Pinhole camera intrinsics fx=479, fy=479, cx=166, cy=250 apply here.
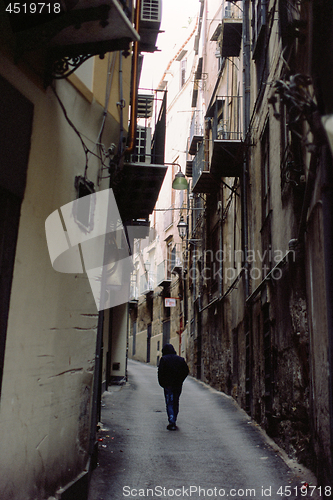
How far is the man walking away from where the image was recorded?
8.62 metres

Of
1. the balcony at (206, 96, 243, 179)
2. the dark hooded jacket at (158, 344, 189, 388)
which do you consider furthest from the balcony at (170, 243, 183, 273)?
the dark hooded jacket at (158, 344, 189, 388)

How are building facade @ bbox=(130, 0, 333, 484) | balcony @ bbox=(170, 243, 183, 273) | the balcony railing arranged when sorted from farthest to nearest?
the balcony railing
balcony @ bbox=(170, 243, 183, 273)
building facade @ bbox=(130, 0, 333, 484)

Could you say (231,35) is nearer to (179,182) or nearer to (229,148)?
(229,148)

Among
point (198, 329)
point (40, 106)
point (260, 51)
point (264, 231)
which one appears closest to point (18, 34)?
point (40, 106)

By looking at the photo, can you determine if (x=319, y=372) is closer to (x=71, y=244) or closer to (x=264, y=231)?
(x=71, y=244)

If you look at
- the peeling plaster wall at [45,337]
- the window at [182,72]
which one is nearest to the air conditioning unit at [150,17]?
the peeling plaster wall at [45,337]

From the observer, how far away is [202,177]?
598 inches

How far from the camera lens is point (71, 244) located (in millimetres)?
5469

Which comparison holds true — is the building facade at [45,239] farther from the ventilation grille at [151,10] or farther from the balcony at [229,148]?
the balcony at [229,148]

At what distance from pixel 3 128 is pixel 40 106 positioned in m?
0.80

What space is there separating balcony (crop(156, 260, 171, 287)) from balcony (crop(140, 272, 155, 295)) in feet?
8.22

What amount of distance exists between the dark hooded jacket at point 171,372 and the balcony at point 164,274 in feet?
59.3

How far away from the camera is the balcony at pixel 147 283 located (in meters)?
31.4

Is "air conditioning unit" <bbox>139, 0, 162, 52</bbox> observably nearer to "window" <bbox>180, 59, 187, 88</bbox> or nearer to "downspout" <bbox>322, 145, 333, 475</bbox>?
"downspout" <bbox>322, 145, 333, 475</bbox>
